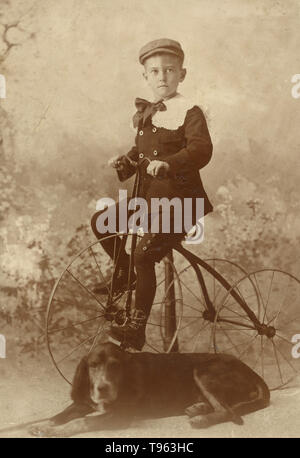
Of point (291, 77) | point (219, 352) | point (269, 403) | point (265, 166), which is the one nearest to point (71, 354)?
point (219, 352)

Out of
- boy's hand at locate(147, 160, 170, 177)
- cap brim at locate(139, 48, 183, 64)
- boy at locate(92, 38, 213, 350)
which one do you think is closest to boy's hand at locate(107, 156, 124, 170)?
boy at locate(92, 38, 213, 350)

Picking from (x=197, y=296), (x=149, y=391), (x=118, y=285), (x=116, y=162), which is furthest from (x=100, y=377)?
(x=116, y=162)

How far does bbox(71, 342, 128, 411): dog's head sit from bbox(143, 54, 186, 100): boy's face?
1.54 metres

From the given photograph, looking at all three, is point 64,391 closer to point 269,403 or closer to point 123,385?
point 123,385

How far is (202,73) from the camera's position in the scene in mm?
4195

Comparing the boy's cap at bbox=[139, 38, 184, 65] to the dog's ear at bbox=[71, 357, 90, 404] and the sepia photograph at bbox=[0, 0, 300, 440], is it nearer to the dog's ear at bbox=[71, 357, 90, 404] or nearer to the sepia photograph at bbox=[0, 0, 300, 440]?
the sepia photograph at bbox=[0, 0, 300, 440]

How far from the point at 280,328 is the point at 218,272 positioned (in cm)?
52

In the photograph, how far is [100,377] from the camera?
11.7 ft

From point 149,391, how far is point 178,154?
51.9 inches

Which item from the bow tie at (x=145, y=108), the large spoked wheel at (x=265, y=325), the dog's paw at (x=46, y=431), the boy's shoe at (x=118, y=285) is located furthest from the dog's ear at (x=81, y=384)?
the bow tie at (x=145, y=108)

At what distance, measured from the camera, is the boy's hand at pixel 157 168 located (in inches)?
146

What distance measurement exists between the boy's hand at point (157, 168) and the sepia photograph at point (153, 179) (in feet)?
0.51

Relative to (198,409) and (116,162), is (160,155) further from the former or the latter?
(198,409)

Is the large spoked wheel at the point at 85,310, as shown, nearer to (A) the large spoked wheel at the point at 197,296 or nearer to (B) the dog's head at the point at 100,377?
(A) the large spoked wheel at the point at 197,296
